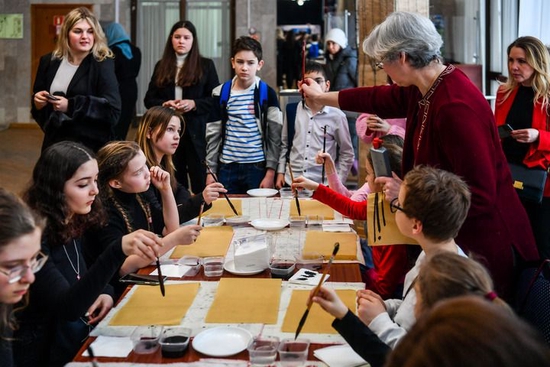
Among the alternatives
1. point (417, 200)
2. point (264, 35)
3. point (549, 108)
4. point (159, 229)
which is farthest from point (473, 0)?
point (417, 200)

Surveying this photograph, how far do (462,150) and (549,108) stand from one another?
1.84 meters

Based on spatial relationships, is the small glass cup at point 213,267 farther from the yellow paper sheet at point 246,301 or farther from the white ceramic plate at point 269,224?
the white ceramic plate at point 269,224

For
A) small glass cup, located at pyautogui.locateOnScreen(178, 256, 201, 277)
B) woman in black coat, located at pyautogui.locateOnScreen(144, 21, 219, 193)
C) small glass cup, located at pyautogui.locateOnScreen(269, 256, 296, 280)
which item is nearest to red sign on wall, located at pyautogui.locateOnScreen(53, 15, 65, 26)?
woman in black coat, located at pyautogui.locateOnScreen(144, 21, 219, 193)

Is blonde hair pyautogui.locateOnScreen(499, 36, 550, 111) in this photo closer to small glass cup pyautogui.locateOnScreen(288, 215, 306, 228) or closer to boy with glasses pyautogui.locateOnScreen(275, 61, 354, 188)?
boy with glasses pyautogui.locateOnScreen(275, 61, 354, 188)

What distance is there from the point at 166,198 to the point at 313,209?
35.2 inches

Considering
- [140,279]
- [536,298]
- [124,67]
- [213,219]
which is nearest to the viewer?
[536,298]

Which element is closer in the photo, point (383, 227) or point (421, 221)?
point (421, 221)

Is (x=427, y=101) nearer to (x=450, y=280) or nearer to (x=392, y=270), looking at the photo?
(x=392, y=270)

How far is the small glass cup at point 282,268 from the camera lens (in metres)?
2.79

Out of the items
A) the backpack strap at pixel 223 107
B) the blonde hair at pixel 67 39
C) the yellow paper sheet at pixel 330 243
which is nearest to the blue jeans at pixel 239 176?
the backpack strap at pixel 223 107

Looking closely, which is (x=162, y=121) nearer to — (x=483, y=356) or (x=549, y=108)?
(x=549, y=108)

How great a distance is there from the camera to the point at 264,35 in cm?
1051

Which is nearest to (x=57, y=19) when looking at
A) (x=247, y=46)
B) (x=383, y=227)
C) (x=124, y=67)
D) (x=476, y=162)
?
(x=124, y=67)

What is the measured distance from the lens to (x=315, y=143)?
4.93 m
